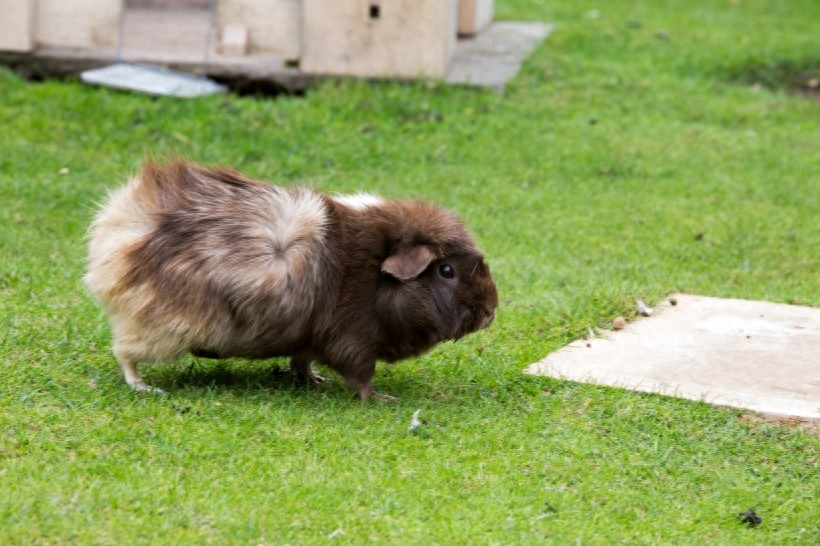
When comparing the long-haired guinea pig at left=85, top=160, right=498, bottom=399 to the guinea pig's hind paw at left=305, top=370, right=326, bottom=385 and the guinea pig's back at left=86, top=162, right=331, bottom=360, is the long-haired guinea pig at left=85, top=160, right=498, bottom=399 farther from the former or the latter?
the guinea pig's hind paw at left=305, top=370, right=326, bottom=385

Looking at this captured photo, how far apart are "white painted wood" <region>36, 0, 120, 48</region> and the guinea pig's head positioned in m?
6.69

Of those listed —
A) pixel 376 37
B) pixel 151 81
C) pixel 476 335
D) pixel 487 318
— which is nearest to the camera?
pixel 487 318

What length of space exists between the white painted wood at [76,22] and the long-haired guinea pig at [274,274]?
637 cm

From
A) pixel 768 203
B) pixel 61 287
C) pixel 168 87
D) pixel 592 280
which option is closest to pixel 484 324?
pixel 592 280

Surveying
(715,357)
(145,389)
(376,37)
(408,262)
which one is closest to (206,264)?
(145,389)

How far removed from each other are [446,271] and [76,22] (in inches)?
278

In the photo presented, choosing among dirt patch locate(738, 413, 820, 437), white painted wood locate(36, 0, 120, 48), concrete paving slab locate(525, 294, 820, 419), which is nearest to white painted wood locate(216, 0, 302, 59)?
white painted wood locate(36, 0, 120, 48)

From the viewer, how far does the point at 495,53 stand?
1222 centimetres

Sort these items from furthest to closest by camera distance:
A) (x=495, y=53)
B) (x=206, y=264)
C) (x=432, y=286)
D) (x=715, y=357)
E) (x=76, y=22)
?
(x=495, y=53), (x=76, y=22), (x=715, y=357), (x=432, y=286), (x=206, y=264)

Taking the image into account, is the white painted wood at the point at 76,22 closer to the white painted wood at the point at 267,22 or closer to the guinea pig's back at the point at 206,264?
the white painted wood at the point at 267,22

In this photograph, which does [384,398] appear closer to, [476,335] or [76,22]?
[476,335]

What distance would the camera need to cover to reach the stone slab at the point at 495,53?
1106 centimetres

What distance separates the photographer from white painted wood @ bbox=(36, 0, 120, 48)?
10.8m

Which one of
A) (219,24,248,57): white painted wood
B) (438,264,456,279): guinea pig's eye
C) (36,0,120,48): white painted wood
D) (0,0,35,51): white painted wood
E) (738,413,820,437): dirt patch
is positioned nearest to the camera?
(738,413,820,437): dirt patch
